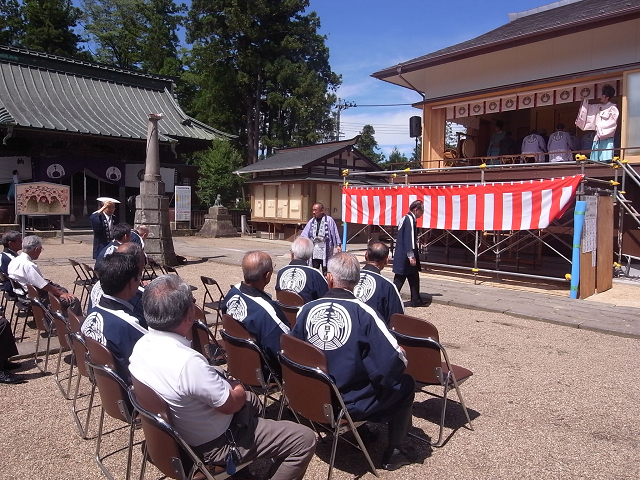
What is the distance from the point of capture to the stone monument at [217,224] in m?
20.5

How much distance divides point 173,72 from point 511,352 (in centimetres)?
3077

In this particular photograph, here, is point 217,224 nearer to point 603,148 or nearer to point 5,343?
point 603,148

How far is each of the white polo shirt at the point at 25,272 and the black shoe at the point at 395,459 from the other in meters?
3.88

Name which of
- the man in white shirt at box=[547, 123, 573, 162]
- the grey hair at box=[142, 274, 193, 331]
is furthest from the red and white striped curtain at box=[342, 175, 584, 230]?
the grey hair at box=[142, 274, 193, 331]

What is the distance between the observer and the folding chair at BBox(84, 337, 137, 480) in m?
2.41

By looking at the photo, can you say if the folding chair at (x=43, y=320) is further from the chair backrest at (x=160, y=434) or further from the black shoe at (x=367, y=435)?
the black shoe at (x=367, y=435)

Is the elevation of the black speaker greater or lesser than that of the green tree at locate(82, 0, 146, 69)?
lesser

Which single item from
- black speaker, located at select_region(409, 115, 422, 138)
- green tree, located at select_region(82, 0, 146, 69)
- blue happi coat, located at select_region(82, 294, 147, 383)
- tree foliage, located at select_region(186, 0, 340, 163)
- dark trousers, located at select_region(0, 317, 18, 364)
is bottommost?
dark trousers, located at select_region(0, 317, 18, 364)

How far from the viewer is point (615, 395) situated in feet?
13.1

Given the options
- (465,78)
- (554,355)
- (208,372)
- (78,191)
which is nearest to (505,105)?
(465,78)

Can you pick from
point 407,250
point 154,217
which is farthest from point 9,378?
point 154,217

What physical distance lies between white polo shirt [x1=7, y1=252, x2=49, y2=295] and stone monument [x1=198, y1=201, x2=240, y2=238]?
15413mm

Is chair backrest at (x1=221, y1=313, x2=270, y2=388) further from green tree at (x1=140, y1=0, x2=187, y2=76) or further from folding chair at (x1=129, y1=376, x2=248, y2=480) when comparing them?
green tree at (x1=140, y1=0, x2=187, y2=76)

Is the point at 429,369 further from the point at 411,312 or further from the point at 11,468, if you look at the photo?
the point at 411,312
